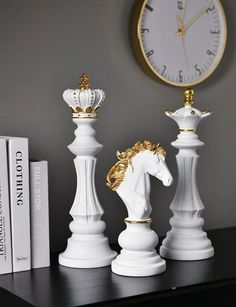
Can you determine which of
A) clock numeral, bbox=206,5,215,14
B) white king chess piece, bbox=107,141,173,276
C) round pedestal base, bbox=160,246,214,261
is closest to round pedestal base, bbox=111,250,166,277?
white king chess piece, bbox=107,141,173,276

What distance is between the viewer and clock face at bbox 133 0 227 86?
216 centimetres

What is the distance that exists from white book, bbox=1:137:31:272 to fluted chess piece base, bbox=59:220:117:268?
4.7 inches

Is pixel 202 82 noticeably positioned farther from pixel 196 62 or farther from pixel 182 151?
pixel 182 151

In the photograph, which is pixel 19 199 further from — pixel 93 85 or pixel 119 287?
pixel 93 85

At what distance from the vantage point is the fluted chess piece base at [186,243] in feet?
6.35

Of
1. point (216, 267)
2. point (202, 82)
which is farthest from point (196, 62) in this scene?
point (216, 267)

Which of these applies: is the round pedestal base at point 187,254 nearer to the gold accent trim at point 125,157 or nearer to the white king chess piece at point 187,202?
the white king chess piece at point 187,202

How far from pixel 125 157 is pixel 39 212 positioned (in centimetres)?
26

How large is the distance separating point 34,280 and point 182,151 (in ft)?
1.81


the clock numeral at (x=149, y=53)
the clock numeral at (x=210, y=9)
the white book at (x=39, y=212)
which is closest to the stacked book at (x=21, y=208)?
the white book at (x=39, y=212)

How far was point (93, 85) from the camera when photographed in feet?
6.93

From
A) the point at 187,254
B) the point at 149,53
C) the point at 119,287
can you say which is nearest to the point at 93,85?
the point at 149,53

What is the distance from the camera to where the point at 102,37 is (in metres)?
2.11

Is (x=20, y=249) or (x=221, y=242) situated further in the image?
(x=221, y=242)
